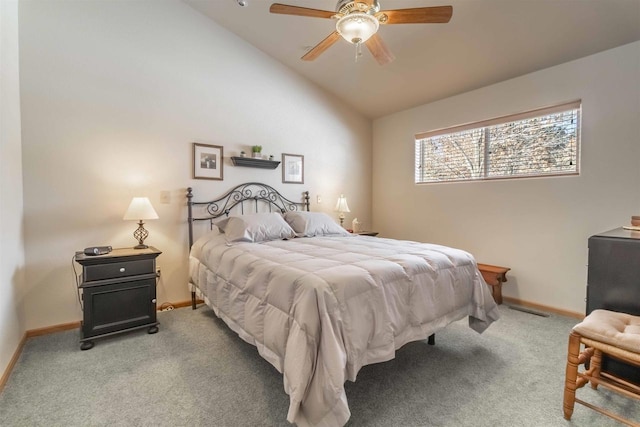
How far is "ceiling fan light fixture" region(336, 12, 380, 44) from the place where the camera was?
192 cm

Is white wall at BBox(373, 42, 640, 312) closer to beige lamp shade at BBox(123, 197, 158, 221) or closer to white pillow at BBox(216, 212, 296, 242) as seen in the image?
white pillow at BBox(216, 212, 296, 242)

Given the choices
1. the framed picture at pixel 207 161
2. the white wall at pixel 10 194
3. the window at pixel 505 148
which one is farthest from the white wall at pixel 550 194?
the white wall at pixel 10 194

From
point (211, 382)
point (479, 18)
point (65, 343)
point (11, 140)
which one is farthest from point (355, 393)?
point (479, 18)

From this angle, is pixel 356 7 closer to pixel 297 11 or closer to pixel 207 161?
pixel 297 11

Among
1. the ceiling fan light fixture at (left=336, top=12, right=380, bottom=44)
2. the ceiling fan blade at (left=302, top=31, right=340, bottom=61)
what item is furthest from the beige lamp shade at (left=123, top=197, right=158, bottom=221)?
the ceiling fan light fixture at (left=336, top=12, right=380, bottom=44)

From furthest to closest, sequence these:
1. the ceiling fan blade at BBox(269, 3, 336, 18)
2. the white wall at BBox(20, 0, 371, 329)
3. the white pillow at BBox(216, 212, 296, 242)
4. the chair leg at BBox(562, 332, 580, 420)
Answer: the white pillow at BBox(216, 212, 296, 242) → the white wall at BBox(20, 0, 371, 329) → the ceiling fan blade at BBox(269, 3, 336, 18) → the chair leg at BBox(562, 332, 580, 420)

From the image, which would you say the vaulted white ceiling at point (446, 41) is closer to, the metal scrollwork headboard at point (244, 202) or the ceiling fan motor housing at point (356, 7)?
the ceiling fan motor housing at point (356, 7)

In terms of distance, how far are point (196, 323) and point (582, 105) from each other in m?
4.41

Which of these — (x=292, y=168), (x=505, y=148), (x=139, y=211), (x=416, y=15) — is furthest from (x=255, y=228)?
(x=505, y=148)

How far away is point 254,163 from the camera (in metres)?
3.84

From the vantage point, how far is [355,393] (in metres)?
1.82

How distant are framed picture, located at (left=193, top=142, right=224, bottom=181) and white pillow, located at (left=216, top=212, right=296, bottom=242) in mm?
673

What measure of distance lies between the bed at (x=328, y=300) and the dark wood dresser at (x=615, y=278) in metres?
0.67

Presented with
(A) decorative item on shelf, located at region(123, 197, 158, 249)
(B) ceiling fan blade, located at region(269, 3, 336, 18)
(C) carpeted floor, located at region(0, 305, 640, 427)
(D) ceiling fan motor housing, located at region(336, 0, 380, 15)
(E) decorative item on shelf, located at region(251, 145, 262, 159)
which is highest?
(B) ceiling fan blade, located at region(269, 3, 336, 18)
